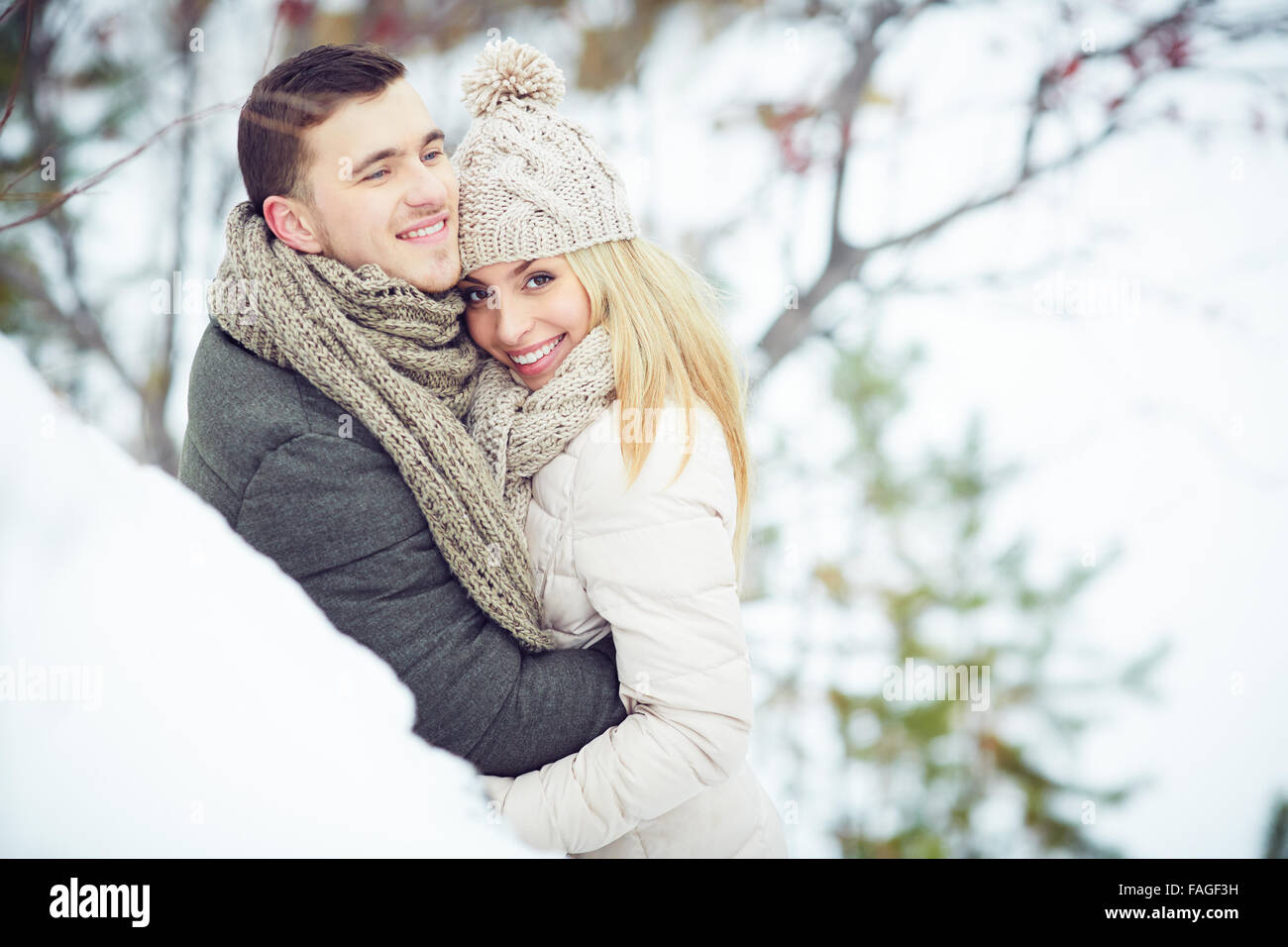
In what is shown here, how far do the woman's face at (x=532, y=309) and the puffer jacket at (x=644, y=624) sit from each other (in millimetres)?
158

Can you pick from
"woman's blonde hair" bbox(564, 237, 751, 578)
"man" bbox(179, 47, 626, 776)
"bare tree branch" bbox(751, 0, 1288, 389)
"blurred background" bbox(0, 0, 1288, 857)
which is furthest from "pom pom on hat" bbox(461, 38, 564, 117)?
"bare tree branch" bbox(751, 0, 1288, 389)

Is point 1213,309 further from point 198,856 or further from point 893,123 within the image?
point 198,856

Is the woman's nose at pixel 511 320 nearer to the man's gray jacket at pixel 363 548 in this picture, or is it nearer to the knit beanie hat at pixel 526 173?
the knit beanie hat at pixel 526 173

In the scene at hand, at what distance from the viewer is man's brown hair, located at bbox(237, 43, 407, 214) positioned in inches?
43.8

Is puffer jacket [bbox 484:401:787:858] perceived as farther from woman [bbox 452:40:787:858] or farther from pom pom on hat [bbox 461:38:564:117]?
pom pom on hat [bbox 461:38:564:117]

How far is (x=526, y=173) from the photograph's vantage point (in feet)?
3.99

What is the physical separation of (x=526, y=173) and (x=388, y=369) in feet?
1.14

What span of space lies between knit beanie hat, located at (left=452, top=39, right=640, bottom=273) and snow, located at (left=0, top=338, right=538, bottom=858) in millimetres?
534

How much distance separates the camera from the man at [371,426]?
3.44ft

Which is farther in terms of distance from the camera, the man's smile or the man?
the man's smile

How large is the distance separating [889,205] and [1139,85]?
58 centimetres

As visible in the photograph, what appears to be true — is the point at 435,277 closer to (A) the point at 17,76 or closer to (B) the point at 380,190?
(B) the point at 380,190

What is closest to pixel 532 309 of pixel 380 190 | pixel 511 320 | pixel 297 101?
pixel 511 320

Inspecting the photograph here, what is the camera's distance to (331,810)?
1101 millimetres
